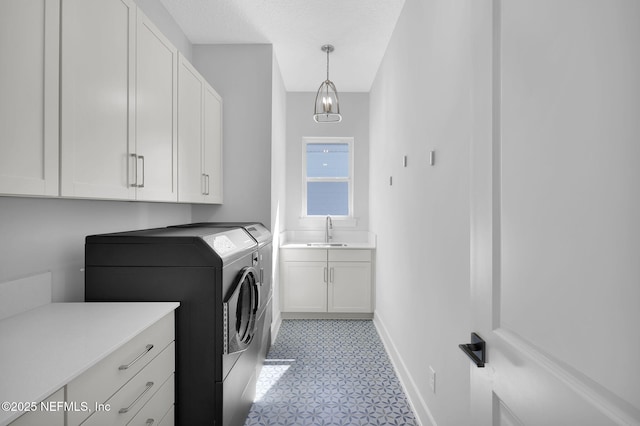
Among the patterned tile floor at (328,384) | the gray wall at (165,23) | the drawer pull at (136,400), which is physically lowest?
the patterned tile floor at (328,384)

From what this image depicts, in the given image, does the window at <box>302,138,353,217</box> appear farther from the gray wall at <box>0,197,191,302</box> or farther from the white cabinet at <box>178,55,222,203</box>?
the gray wall at <box>0,197,191,302</box>

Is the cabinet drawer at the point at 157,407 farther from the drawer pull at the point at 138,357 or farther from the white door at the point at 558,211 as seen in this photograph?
the white door at the point at 558,211

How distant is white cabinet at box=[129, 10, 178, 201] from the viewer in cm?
160

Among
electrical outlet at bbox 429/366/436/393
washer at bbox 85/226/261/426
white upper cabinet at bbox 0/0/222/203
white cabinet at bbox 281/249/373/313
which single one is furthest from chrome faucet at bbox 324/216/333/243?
washer at bbox 85/226/261/426

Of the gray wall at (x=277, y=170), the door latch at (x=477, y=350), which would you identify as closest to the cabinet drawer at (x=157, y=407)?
the door latch at (x=477, y=350)

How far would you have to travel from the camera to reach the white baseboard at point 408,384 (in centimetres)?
184

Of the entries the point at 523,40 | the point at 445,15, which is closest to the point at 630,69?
the point at 523,40

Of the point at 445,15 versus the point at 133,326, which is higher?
the point at 445,15

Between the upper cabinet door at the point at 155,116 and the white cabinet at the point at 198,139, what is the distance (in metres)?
0.09

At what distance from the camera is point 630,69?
1.49 ft

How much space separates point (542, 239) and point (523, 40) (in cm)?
41

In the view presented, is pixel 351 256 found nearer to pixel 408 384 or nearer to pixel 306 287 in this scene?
pixel 306 287

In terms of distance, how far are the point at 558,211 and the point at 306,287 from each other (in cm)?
330

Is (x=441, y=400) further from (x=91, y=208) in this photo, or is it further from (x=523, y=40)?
(x=91, y=208)
